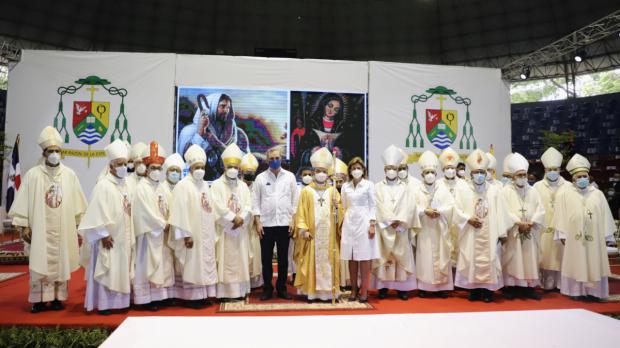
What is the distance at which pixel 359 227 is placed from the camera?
5.34m

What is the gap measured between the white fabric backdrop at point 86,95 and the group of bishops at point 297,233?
4.04 metres

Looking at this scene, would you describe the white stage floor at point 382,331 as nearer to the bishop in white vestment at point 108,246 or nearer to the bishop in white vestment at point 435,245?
the bishop in white vestment at point 108,246

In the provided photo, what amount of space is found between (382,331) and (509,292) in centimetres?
527

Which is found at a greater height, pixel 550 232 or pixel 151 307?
pixel 550 232

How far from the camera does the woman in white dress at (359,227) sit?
5301 millimetres

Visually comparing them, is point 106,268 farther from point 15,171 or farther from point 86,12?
point 86,12

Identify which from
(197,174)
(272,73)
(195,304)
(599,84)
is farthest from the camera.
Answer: (599,84)

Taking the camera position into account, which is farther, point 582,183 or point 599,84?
point 599,84

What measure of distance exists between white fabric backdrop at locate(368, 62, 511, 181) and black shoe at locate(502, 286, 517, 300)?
180 inches

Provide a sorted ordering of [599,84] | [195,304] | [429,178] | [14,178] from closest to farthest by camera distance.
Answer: [195,304] → [429,178] → [14,178] → [599,84]

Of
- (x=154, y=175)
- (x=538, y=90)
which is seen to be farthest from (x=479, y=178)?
(x=538, y=90)

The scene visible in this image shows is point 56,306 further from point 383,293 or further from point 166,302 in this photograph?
point 383,293

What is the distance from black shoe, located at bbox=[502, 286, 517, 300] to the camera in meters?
5.66

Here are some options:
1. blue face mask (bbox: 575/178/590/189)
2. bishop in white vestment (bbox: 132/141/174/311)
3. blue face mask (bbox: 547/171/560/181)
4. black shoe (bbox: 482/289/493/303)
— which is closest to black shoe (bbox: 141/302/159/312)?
bishop in white vestment (bbox: 132/141/174/311)
